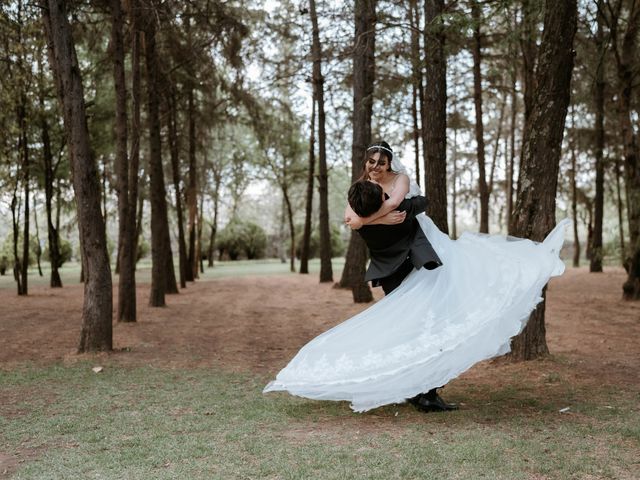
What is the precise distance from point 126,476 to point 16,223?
1577 cm

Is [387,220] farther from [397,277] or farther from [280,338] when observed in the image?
[280,338]

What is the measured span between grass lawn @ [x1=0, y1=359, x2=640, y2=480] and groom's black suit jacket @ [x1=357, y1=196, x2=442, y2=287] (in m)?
1.26

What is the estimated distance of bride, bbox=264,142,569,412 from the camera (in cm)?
461

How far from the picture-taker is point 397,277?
525 centimetres

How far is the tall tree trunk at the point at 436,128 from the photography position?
780cm

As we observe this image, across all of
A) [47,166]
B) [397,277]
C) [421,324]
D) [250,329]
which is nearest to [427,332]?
[421,324]

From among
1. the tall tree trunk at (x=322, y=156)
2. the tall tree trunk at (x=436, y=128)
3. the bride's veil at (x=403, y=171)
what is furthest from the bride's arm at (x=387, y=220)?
the tall tree trunk at (x=322, y=156)

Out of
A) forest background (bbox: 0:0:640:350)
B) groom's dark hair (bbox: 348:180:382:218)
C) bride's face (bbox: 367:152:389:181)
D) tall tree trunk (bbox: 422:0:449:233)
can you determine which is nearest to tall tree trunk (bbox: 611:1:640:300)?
forest background (bbox: 0:0:640:350)

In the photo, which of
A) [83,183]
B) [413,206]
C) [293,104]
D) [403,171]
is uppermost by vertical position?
[293,104]

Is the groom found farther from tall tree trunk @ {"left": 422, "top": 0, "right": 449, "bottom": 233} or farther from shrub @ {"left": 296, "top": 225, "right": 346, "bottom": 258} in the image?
shrub @ {"left": 296, "top": 225, "right": 346, "bottom": 258}

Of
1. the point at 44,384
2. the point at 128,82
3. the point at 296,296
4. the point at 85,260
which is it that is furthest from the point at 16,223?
the point at 44,384

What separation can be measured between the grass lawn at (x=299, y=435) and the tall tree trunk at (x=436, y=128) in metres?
2.64

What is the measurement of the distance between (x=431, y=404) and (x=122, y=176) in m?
7.68

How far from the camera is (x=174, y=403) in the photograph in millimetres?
5707
